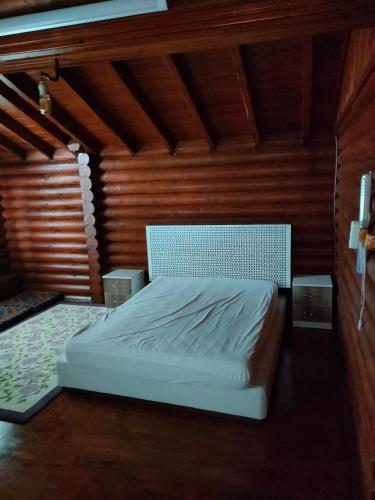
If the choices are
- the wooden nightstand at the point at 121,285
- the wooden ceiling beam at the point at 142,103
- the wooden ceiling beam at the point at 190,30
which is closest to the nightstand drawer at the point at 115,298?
the wooden nightstand at the point at 121,285

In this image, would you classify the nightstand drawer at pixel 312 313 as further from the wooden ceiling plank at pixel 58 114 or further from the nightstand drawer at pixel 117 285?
the wooden ceiling plank at pixel 58 114

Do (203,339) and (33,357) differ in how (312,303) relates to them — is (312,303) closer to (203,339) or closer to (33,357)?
(203,339)

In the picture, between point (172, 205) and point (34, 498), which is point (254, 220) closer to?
point (172, 205)

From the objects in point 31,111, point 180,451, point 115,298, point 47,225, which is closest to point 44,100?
point 31,111

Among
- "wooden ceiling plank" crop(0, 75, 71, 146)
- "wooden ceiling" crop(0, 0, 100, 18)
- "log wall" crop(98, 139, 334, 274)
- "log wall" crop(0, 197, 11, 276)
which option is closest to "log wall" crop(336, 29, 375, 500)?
"log wall" crop(98, 139, 334, 274)

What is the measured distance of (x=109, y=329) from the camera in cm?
324

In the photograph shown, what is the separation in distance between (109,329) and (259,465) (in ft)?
5.46

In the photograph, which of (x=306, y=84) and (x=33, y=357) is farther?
(x=33, y=357)

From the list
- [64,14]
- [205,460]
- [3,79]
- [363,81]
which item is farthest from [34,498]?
[3,79]

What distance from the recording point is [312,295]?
418cm

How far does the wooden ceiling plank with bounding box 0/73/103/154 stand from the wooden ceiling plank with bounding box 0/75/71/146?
0.14 ft

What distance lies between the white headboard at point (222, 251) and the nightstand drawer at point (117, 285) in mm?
368

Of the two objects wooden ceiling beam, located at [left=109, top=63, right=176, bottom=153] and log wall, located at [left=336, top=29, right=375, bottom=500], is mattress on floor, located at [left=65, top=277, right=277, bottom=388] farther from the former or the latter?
wooden ceiling beam, located at [left=109, top=63, right=176, bottom=153]

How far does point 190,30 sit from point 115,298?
3.87 m
